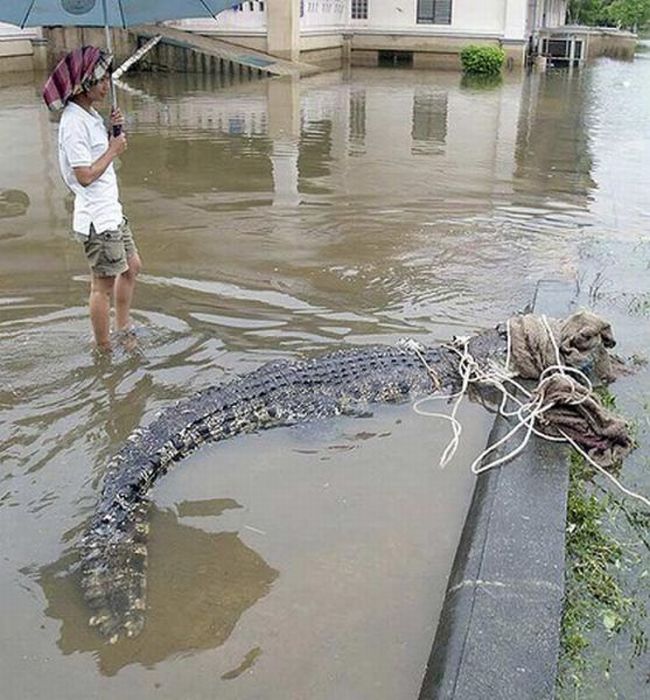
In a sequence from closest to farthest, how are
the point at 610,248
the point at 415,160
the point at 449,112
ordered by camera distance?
the point at 610,248
the point at 415,160
the point at 449,112

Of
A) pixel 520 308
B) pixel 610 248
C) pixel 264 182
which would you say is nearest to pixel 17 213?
pixel 264 182

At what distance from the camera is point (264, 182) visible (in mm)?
9891

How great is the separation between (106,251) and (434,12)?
28.2 metres

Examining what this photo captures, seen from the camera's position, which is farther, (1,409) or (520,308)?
(520,308)

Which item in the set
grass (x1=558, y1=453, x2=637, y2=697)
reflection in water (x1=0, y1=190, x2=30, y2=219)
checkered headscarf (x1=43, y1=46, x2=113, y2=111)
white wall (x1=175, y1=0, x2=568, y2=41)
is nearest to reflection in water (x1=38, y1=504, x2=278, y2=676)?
grass (x1=558, y1=453, x2=637, y2=697)

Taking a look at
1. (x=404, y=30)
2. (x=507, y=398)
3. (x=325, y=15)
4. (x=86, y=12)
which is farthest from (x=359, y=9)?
(x=507, y=398)

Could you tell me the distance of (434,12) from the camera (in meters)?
29.6

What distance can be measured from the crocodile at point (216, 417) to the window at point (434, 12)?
2760 cm

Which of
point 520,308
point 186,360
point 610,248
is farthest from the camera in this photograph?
point 610,248

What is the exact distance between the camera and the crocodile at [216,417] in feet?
9.70

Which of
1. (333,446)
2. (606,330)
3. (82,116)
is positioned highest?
(82,116)

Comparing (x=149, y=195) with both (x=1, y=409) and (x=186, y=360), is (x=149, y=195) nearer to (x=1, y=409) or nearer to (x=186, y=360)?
(x=186, y=360)

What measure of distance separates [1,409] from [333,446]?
1807 mm

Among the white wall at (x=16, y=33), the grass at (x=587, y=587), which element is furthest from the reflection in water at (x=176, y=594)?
the white wall at (x=16, y=33)
